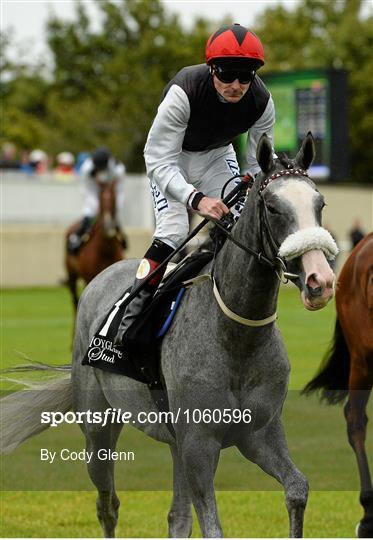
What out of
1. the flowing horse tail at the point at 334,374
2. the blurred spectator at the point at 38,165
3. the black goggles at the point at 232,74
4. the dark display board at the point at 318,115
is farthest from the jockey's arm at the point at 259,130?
the blurred spectator at the point at 38,165

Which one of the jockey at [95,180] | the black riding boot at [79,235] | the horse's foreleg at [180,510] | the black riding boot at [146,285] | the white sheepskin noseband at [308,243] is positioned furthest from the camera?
the black riding boot at [79,235]

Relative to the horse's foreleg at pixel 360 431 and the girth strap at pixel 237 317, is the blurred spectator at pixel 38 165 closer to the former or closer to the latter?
the horse's foreleg at pixel 360 431

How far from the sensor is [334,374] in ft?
23.9

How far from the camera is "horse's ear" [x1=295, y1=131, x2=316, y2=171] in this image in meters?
4.31

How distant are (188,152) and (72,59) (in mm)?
38646

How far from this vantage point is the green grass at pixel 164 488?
6.09 metres

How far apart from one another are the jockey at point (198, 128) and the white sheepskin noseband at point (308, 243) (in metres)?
0.66

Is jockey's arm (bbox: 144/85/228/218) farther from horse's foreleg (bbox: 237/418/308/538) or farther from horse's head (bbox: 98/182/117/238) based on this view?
horse's head (bbox: 98/182/117/238)

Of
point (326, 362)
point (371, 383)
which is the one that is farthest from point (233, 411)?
point (326, 362)

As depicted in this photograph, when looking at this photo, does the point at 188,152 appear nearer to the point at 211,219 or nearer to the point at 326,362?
the point at 211,219

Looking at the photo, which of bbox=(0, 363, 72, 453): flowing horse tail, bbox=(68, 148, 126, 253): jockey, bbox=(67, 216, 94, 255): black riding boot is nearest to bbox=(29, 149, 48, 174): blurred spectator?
bbox=(67, 216, 94, 255): black riding boot

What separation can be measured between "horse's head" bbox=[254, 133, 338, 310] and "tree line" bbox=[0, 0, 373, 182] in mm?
31499

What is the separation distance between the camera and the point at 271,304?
4441 mm

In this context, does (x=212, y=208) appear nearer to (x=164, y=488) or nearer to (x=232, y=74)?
(x=232, y=74)
